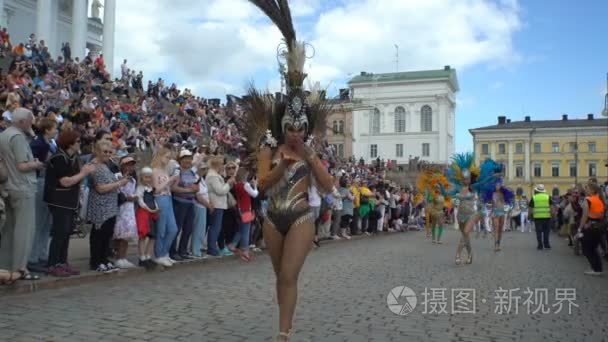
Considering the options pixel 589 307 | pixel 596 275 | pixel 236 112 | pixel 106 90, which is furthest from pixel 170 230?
pixel 106 90

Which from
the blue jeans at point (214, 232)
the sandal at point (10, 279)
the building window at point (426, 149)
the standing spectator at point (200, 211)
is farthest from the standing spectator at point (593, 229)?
the building window at point (426, 149)

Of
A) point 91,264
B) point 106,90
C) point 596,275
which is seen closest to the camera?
point 91,264

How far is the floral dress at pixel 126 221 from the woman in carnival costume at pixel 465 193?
285 inches

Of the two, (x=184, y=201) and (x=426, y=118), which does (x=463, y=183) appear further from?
(x=426, y=118)

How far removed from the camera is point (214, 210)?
40.8 ft

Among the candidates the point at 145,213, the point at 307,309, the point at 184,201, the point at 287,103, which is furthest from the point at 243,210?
the point at 287,103

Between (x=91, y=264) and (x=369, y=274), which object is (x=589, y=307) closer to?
(x=369, y=274)

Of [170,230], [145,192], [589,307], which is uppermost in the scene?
[145,192]

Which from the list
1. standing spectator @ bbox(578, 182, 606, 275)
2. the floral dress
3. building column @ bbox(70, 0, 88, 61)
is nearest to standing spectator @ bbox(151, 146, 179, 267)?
the floral dress

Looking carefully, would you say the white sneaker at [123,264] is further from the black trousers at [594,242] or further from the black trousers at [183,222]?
the black trousers at [594,242]

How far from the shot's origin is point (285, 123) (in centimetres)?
552

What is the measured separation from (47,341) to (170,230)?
5494mm

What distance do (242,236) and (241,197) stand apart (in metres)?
0.93

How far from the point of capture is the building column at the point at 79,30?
4216 centimetres
